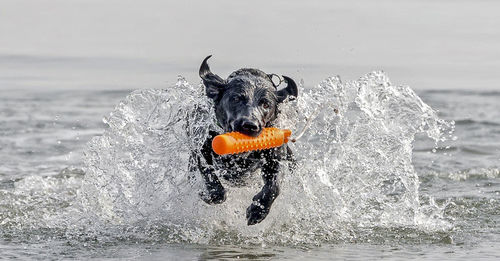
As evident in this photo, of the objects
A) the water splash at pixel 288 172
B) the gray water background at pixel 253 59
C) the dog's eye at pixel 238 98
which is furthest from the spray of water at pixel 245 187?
the gray water background at pixel 253 59

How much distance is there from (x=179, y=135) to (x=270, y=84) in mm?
925

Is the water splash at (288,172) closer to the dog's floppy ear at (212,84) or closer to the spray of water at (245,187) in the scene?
the spray of water at (245,187)

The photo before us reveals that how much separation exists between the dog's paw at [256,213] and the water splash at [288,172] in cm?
16

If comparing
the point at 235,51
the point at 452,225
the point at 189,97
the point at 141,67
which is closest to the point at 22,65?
the point at 141,67

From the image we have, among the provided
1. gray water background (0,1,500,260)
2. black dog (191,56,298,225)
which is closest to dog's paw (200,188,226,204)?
black dog (191,56,298,225)

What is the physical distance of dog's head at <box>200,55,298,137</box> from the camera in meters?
6.63

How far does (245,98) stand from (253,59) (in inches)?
330

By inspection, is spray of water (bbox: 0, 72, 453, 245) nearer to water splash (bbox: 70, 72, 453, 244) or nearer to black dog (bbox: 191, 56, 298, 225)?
water splash (bbox: 70, 72, 453, 244)

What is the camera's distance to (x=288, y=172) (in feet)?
24.0

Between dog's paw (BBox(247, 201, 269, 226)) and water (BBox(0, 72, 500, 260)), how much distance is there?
6.3 inches

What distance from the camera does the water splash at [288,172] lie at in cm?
725

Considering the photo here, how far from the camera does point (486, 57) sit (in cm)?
1614

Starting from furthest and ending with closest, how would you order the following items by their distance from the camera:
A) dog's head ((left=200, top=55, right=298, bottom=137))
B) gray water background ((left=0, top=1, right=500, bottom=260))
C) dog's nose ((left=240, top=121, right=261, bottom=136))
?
gray water background ((left=0, top=1, right=500, bottom=260)), dog's head ((left=200, top=55, right=298, bottom=137)), dog's nose ((left=240, top=121, right=261, bottom=136))

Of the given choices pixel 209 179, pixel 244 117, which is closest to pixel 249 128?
pixel 244 117
